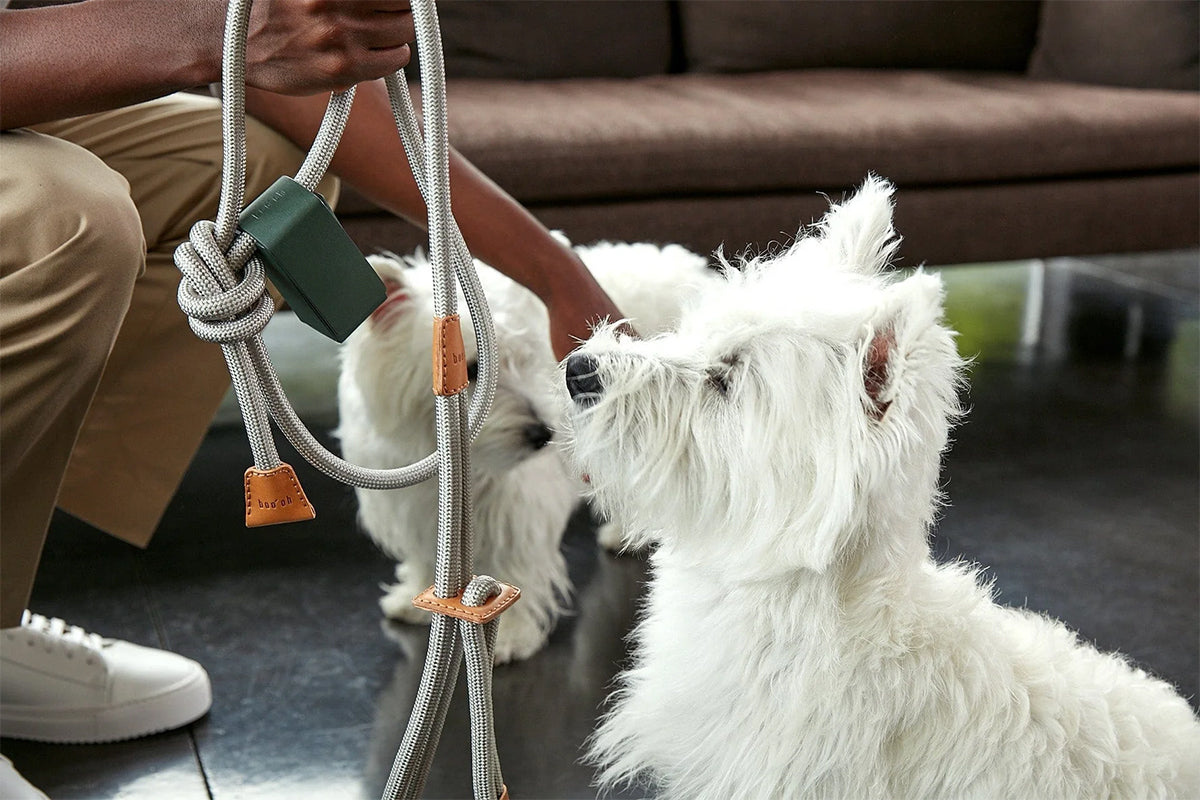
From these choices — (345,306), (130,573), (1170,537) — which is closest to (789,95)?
(1170,537)

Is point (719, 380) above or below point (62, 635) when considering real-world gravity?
above

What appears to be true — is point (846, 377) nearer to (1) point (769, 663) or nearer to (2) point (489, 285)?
(1) point (769, 663)

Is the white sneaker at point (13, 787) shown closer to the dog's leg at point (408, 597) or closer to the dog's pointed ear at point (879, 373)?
the dog's leg at point (408, 597)

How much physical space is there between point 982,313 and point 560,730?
99.8 inches

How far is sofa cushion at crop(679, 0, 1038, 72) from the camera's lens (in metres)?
3.54

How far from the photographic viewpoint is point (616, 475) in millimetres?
1180

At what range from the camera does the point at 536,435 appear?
1.80 metres

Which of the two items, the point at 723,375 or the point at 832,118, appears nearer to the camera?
the point at 723,375

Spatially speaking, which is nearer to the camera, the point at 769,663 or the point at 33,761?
the point at 769,663

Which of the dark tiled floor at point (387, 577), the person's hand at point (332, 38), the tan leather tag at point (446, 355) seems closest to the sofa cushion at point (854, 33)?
the dark tiled floor at point (387, 577)

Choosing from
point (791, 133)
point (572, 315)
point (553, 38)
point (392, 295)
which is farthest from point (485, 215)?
point (553, 38)

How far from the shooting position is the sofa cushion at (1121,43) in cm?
338

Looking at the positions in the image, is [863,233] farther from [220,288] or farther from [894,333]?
[220,288]

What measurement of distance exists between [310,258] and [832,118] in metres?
2.10
